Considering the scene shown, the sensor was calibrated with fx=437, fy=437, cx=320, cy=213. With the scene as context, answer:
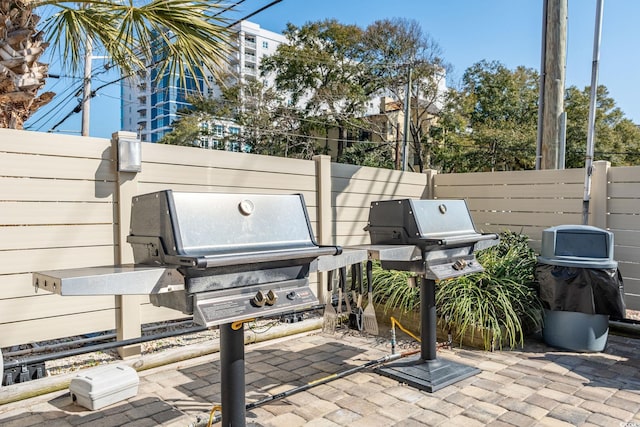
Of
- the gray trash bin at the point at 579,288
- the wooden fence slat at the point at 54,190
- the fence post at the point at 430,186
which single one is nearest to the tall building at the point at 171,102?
the fence post at the point at 430,186

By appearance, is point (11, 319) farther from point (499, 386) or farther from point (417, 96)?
point (417, 96)

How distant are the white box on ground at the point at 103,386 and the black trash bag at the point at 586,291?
3.30 m

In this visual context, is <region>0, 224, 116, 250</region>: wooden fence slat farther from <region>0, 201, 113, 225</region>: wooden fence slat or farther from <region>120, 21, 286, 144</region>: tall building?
<region>120, 21, 286, 144</region>: tall building

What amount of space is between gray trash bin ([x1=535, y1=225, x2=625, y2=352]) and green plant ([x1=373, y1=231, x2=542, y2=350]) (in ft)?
0.67

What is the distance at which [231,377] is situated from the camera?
1962 millimetres

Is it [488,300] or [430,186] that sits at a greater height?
[430,186]

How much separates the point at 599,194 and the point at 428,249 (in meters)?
2.62

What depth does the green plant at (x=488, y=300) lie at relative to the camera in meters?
3.70

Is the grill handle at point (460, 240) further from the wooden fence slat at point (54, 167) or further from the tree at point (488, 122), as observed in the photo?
the tree at point (488, 122)

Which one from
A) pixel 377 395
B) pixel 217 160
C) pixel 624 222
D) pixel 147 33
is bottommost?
pixel 377 395

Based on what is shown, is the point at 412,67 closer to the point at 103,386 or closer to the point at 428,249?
the point at 428,249

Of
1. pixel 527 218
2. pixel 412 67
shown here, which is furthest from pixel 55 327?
pixel 412 67

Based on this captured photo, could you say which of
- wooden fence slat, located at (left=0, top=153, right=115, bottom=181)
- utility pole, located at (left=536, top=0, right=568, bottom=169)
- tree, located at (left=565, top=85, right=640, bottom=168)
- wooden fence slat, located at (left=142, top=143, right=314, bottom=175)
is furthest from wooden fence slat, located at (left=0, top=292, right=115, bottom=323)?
tree, located at (left=565, top=85, right=640, bottom=168)

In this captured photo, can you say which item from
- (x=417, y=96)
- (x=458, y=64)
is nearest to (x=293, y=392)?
(x=417, y=96)
